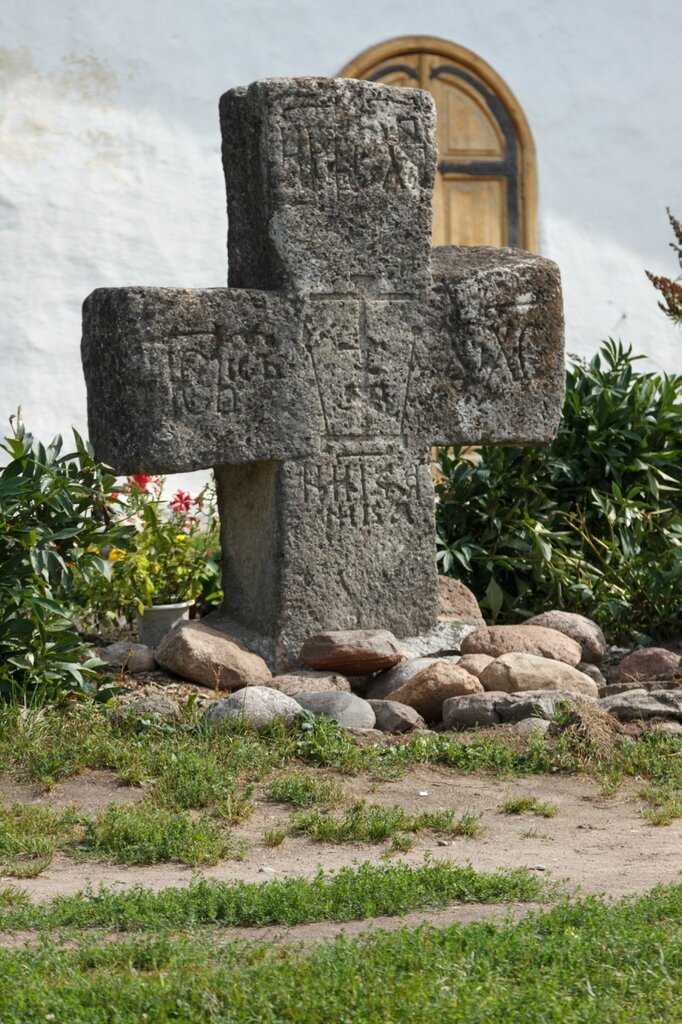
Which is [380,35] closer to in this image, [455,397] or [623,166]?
[623,166]

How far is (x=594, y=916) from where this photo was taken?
351 cm

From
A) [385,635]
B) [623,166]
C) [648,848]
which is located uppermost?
[623,166]

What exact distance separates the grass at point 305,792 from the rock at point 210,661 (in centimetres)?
112

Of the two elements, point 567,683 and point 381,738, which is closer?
point 381,738

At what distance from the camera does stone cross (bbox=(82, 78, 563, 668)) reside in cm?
591

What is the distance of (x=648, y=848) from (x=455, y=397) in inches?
99.4

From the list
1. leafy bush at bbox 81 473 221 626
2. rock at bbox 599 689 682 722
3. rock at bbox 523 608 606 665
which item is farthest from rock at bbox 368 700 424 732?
leafy bush at bbox 81 473 221 626

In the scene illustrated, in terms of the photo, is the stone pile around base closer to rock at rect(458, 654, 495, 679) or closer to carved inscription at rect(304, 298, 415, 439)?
rock at rect(458, 654, 495, 679)

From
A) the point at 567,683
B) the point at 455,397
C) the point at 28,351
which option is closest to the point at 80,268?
the point at 28,351

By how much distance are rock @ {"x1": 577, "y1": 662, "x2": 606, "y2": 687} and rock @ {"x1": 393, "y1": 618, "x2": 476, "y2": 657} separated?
44cm

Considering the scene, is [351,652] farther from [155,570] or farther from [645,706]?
[155,570]

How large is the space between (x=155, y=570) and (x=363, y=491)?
1.10m

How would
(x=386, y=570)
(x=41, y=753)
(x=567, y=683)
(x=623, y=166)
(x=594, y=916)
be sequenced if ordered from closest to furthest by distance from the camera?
1. (x=594, y=916)
2. (x=41, y=753)
3. (x=567, y=683)
4. (x=386, y=570)
5. (x=623, y=166)

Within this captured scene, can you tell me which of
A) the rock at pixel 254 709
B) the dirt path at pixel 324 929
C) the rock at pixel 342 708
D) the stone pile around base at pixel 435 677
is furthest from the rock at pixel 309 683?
the dirt path at pixel 324 929
